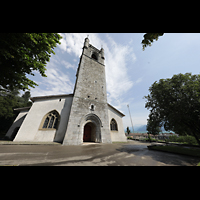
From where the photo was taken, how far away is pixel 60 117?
39.3ft

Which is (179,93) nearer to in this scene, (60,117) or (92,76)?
(92,76)

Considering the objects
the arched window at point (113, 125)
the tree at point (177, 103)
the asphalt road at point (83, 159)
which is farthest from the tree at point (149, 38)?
the arched window at point (113, 125)

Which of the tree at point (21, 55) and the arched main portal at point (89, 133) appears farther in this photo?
the arched main portal at point (89, 133)

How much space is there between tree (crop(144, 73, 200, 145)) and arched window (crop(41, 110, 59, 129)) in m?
13.2

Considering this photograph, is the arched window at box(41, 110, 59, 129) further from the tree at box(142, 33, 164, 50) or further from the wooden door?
the tree at box(142, 33, 164, 50)

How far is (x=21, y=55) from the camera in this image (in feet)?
15.0

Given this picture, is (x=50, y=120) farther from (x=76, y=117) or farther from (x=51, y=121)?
(x=76, y=117)

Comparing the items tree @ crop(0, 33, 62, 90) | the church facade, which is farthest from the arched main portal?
tree @ crop(0, 33, 62, 90)

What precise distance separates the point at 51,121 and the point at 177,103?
52.9ft

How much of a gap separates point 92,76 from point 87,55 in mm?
Result: 5296

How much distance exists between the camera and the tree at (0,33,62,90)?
13.2 feet

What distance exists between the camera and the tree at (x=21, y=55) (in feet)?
13.2

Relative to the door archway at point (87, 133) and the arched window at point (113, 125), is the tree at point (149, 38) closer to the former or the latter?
the door archway at point (87, 133)

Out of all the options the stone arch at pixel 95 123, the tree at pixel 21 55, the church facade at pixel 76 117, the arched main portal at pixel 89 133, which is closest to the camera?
the tree at pixel 21 55
